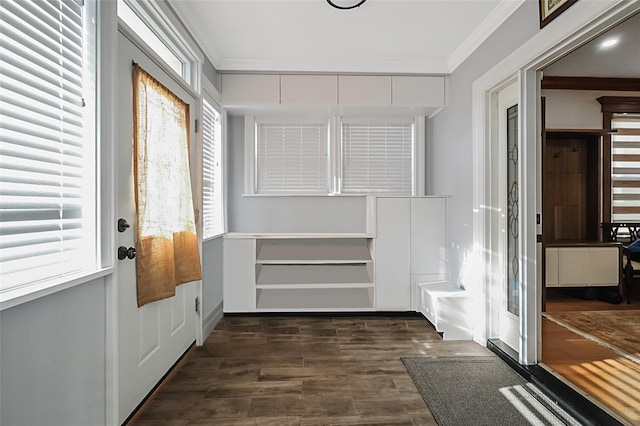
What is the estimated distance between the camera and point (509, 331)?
2.88 metres

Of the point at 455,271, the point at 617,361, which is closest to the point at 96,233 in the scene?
the point at 455,271

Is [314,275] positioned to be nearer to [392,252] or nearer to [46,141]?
[392,252]

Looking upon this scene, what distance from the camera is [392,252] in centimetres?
390

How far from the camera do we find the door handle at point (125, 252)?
1878mm

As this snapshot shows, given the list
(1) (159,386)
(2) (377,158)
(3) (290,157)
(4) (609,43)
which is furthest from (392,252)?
(4) (609,43)

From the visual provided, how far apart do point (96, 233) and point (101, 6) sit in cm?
109

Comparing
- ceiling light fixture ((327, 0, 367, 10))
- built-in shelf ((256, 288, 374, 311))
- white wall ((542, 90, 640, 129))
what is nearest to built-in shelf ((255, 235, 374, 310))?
built-in shelf ((256, 288, 374, 311))

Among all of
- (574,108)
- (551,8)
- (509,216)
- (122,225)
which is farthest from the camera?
(574,108)

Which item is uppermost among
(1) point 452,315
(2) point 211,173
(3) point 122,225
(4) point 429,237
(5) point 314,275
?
(2) point 211,173

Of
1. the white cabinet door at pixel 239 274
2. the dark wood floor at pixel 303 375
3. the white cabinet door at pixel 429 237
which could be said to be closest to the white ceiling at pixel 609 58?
the white cabinet door at pixel 429 237

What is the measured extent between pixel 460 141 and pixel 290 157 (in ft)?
6.27

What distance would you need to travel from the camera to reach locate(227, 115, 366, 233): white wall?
4.28 metres

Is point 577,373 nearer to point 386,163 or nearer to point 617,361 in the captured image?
point 617,361

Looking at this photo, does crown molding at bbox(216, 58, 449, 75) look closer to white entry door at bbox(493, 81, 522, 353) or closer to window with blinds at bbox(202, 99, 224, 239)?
window with blinds at bbox(202, 99, 224, 239)
